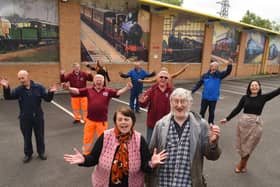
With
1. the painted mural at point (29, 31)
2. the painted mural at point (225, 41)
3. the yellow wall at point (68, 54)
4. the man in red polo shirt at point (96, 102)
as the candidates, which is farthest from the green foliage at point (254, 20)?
the man in red polo shirt at point (96, 102)

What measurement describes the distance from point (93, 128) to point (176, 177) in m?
2.63

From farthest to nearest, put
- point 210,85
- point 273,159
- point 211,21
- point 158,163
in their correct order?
point 211,21, point 210,85, point 273,159, point 158,163

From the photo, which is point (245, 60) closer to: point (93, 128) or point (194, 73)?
point (194, 73)

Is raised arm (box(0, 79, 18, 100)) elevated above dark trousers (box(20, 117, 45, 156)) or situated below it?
above

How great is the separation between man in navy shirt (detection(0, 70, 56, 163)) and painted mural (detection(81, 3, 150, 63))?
794 cm

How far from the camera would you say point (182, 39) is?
16234 mm

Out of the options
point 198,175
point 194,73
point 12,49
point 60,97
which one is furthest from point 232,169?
point 194,73

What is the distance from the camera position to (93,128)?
14.9 feet

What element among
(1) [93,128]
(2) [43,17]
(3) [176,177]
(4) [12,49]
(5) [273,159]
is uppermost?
(2) [43,17]

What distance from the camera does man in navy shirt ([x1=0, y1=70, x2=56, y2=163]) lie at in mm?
4137

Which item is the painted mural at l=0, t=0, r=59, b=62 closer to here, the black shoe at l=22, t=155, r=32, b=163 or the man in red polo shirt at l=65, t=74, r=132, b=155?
the black shoe at l=22, t=155, r=32, b=163

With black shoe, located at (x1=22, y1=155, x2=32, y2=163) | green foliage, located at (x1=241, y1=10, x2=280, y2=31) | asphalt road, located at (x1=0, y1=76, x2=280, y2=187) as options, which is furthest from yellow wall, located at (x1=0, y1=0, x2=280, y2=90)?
green foliage, located at (x1=241, y1=10, x2=280, y2=31)

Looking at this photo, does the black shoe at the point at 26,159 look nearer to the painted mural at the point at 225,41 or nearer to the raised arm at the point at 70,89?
the raised arm at the point at 70,89

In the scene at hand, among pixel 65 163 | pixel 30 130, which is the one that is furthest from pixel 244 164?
pixel 30 130
